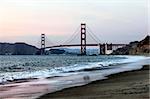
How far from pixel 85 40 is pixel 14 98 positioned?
351 ft

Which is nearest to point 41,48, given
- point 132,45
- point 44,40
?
point 44,40

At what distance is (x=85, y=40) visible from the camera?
391ft

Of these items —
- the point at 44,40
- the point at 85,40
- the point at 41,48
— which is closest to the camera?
the point at 85,40

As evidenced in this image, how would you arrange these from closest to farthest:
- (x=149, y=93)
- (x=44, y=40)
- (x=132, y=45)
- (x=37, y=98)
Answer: (x=149, y=93) → (x=37, y=98) → (x=44, y=40) → (x=132, y=45)

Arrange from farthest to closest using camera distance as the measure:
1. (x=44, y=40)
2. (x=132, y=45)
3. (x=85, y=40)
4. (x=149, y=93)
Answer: (x=132, y=45)
(x=44, y=40)
(x=85, y=40)
(x=149, y=93)

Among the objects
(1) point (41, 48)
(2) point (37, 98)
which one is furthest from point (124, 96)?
(1) point (41, 48)

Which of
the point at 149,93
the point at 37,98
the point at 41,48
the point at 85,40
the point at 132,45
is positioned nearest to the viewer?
the point at 149,93

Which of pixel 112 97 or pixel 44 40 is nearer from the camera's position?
pixel 112 97

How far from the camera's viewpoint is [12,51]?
14588 centimetres

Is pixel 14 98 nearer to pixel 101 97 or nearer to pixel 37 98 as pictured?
pixel 37 98

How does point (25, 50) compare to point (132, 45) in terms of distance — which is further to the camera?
point (132, 45)

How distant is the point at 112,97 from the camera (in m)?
10.4

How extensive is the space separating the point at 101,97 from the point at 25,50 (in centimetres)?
13522

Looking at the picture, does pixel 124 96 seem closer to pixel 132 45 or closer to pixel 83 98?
pixel 83 98
